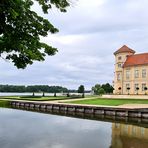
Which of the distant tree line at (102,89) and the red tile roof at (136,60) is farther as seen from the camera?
the distant tree line at (102,89)

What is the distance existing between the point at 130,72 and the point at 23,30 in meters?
61.9

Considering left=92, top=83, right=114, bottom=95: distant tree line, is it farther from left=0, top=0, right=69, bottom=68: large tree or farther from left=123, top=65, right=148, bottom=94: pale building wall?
left=0, top=0, right=69, bottom=68: large tree

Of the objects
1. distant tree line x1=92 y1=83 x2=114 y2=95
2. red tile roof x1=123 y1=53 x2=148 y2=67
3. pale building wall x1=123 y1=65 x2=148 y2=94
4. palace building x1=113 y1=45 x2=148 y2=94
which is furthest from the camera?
distant tree line x1=92 y1=83 x2=114 y2=95

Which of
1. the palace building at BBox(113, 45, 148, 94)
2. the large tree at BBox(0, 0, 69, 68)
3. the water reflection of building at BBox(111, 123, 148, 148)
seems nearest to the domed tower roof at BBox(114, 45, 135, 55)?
the palace building at BBox(113, 45, 148, 94)

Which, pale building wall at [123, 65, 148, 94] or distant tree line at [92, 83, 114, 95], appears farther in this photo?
distant tree line at [92, 83, 114, 95]

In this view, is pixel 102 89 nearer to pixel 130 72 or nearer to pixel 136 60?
pixel 130 72

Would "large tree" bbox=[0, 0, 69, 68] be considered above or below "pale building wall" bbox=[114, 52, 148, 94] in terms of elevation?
below

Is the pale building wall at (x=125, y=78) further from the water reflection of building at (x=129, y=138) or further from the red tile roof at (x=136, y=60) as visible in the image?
the water reflection of building at (x=129, y=138)

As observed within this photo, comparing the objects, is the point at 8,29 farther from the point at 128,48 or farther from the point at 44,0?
the point at 128,48

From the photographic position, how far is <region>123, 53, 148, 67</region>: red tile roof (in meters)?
65.5

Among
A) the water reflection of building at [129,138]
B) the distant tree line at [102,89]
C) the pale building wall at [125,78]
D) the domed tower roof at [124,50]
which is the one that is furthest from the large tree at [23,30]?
the distant tree line at [102,89]

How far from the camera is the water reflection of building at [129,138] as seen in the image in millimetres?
17247

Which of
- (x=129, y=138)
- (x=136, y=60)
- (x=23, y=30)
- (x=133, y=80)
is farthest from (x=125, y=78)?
(x=23, y=30)

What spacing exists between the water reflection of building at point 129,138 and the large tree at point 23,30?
35.4ft
